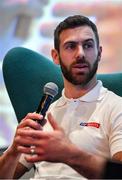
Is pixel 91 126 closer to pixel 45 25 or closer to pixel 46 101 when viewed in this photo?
pixel 46 101

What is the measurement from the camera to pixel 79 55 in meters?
1.45

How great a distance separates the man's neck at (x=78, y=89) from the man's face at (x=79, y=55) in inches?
1.0

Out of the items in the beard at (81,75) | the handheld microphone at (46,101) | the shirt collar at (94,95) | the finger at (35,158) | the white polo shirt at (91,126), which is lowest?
the white polo shirt at (91,126)

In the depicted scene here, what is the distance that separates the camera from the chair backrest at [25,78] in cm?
176

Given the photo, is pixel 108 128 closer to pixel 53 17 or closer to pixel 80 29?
pixel 80 29

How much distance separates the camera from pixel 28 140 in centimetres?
96

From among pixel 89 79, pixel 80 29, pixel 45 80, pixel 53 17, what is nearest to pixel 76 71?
pixel 89 79

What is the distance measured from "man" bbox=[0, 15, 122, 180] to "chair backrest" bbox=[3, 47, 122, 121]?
0.61 feet

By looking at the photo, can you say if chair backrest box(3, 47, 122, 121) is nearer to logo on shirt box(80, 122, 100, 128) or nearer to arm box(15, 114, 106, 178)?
logo on shirt box(80, 122, 100, 128)

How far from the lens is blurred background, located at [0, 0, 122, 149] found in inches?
84.2

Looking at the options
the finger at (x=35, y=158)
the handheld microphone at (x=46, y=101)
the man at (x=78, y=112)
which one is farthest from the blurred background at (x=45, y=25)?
the finger at (x=35, y=158)

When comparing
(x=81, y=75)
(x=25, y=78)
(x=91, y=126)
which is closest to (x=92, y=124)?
(x=91, y=126)

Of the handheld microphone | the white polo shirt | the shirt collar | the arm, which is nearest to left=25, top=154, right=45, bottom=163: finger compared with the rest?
the arm

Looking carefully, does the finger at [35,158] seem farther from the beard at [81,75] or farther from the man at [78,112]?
the beard at [81,75]
